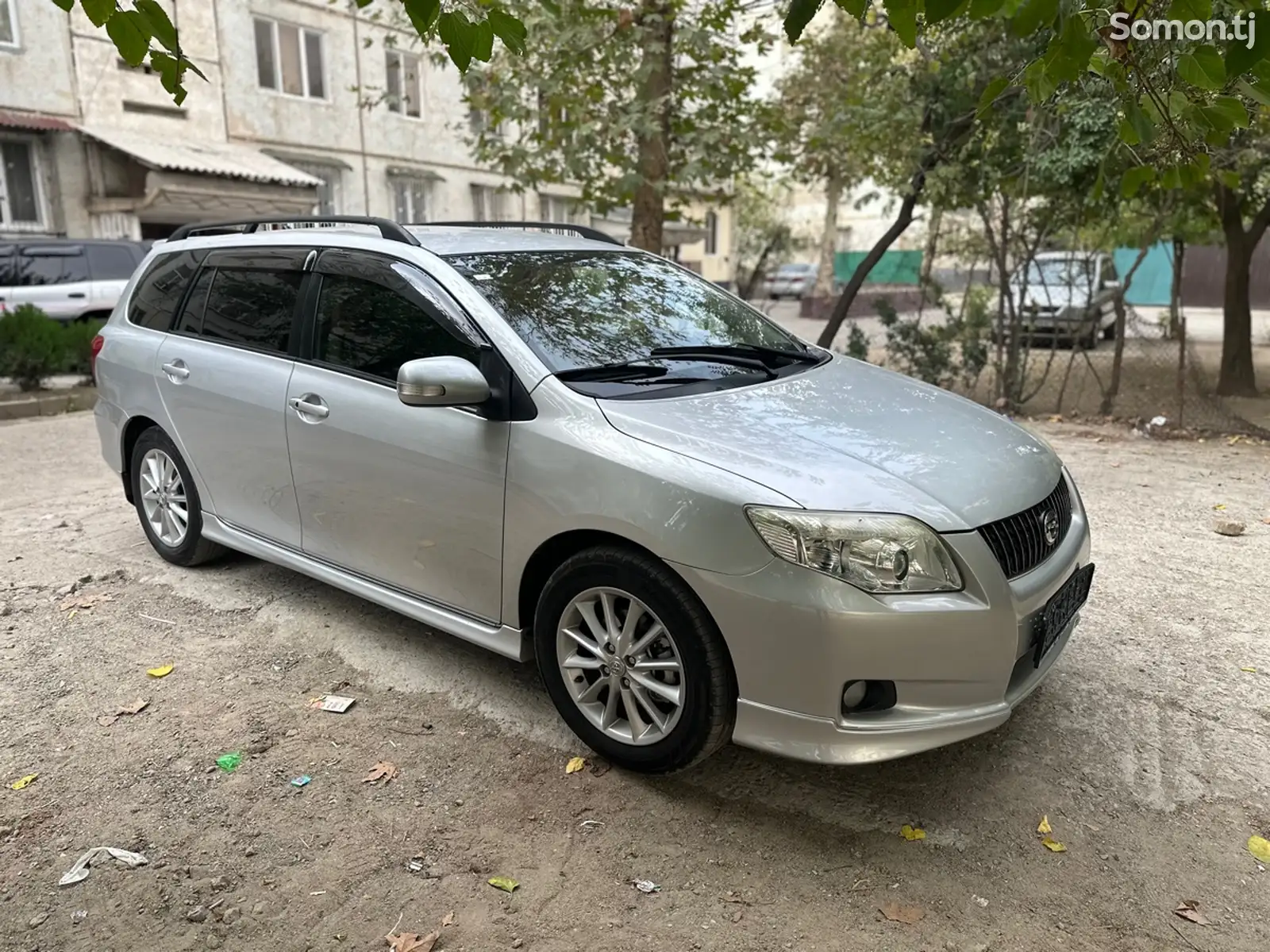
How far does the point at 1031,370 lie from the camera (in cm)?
1018

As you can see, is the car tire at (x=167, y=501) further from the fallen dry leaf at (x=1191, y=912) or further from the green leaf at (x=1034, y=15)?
the fallen dry leaf at (x=1191, y=912)

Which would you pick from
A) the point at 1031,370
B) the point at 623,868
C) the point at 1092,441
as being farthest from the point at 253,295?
the point at 1031,370

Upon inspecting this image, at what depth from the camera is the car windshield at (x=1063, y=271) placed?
991 cm

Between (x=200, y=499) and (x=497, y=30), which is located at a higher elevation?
(x=497, y=30)

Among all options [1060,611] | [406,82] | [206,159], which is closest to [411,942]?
[1060,611]

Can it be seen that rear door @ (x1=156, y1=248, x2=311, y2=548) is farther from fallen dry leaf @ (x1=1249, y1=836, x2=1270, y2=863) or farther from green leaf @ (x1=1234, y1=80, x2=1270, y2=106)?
fallen dry leaf @ (x1=1249, y1=836, x2=1270, y2=863)

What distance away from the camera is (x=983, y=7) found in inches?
87.0

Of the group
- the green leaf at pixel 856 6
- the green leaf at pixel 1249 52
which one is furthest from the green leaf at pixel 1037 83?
the green leaf at pixel 856 6

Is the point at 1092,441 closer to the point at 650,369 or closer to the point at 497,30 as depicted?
the point at 650,369

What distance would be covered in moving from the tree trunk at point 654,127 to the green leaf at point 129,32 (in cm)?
600

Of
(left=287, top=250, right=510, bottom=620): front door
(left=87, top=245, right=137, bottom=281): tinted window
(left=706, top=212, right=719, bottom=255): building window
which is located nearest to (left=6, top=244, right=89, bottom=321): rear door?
(left=87, top=245, right=137, bottom=281): tinted window

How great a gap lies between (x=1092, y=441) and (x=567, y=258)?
6355mm

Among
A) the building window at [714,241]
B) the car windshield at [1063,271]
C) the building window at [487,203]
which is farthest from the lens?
the building window at [714,241]

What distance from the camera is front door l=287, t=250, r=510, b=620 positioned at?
334 cm
